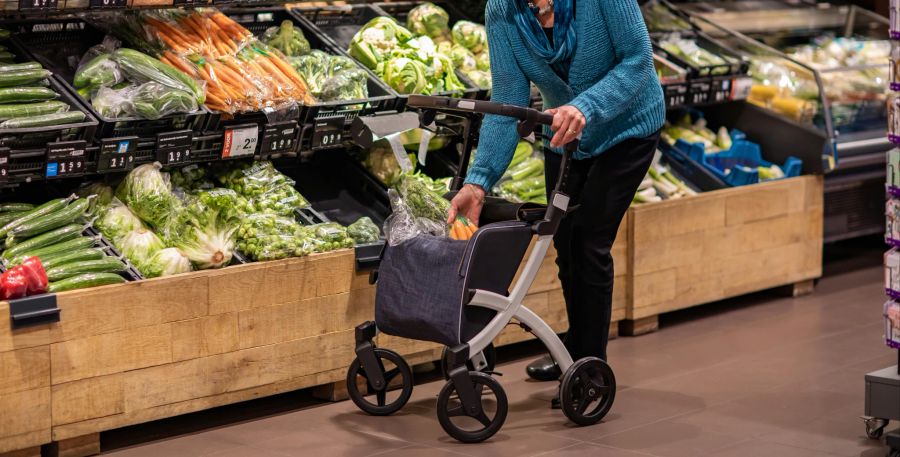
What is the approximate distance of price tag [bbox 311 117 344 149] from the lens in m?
4.76

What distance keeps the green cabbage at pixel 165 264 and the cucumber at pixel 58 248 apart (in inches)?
7.9

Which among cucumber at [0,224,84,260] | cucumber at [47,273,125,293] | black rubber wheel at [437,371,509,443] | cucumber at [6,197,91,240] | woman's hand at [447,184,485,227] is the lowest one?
black rubber wheel at [437,371,509,443]

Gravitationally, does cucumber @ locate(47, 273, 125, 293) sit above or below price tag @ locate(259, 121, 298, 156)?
below

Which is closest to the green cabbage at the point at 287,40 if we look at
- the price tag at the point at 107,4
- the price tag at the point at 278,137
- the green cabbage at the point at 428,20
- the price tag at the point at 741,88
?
the price tag at the point at 278,137

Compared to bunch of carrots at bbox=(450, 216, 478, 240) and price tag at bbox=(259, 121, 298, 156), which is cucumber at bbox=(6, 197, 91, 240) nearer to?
price tag at bbox=(259, 121, 298, 156)

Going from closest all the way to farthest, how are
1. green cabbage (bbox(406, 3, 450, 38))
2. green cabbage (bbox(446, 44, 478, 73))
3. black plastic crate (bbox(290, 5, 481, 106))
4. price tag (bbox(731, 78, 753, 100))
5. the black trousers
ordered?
the black trousers
black plastic crate (bbox(290, 5, 481, 106))
green cabbage (bbox(446, 44, 478, 73))
green cabbage (bbox(406, 3, 450, 38))
price tag (bbox(731, 78, 753, 100))

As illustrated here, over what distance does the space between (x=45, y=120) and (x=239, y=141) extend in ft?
2.37

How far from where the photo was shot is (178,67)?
15.2ft

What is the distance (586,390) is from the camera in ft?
13.8

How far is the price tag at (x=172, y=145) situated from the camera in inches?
172

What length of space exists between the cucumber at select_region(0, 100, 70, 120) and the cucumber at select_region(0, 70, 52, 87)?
93mm

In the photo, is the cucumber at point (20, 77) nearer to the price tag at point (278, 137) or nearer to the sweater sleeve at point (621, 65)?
the price tag at point (278, 137)

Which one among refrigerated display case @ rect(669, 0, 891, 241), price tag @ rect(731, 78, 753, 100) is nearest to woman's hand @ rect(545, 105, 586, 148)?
price tag @ rect(731, 78, 753, 100)

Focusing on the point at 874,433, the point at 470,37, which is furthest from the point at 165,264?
the point at 874,433
